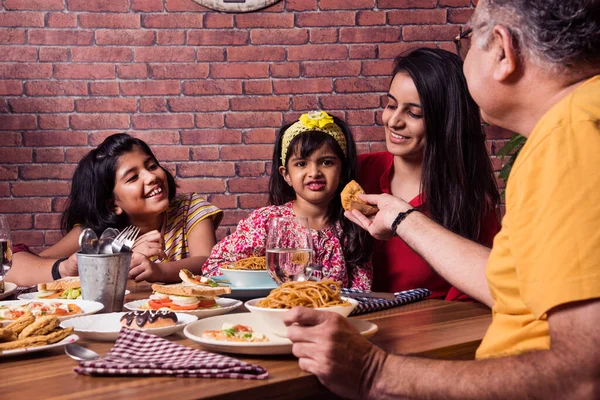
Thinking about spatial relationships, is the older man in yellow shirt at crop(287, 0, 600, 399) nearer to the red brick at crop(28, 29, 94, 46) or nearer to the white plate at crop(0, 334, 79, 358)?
the white plate at crop(0, 334, 79, 358)

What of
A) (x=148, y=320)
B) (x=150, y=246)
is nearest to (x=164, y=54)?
(x=150, y=246)

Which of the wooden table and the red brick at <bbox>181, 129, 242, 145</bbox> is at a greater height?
the red brick at <bbox>181, 129, 242, 145</bbox>

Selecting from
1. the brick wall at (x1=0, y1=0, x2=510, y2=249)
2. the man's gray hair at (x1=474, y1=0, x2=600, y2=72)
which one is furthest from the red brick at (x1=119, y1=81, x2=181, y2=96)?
the man's gray hair at (x1=474, y1=0, x2=600, y2=72)

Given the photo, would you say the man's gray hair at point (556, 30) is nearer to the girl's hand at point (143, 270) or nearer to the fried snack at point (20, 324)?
the fried snack at point (20, 324)

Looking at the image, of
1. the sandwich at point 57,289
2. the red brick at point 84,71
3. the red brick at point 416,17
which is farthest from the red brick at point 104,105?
the sandwich at point 57,289

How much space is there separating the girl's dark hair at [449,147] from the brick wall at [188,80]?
5.42 ft

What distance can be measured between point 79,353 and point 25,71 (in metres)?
3.17

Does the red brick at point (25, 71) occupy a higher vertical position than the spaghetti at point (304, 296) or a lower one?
higher

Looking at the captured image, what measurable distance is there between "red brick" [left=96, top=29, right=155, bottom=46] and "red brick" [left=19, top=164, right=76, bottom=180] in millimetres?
730

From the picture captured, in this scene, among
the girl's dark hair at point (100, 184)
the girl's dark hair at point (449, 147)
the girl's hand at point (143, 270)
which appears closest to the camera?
the girl's hand at point (143, 270)

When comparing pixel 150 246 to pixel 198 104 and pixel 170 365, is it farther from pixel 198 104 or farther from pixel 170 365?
pixel 198 104

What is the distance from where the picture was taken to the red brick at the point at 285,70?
399 centimetres

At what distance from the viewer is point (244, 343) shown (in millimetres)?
1092

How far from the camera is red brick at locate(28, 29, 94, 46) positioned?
12.7 feet
